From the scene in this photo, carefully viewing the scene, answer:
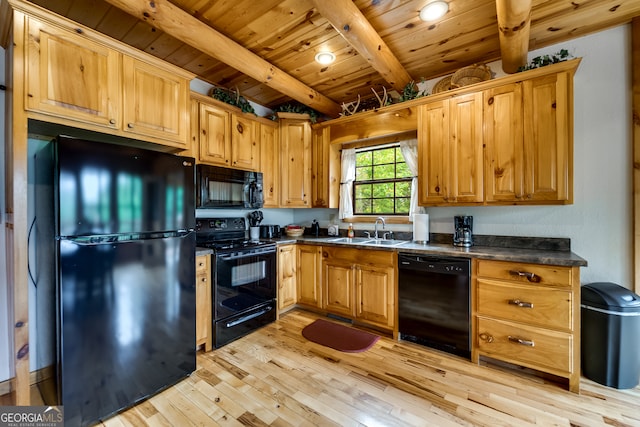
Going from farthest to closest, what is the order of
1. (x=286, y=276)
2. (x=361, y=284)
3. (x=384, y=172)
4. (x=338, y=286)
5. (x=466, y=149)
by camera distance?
(x=384, y=172) < (x=286, y=276) < (x=338, y=286) < (x=361, y=284) < (x=466, y=149)

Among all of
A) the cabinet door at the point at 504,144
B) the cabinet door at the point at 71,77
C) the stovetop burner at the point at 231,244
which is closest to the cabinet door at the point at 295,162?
the stovetop burner at the point at 231,244

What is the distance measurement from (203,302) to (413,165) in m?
2.61

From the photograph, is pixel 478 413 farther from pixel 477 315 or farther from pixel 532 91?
pixel 532 91

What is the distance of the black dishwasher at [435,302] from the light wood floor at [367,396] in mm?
164

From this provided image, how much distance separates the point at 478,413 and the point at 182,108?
3068mm

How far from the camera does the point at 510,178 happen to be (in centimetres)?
230

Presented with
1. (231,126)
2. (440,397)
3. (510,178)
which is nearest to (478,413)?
(440,397)

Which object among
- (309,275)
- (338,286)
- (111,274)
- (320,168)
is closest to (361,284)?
(338,286)

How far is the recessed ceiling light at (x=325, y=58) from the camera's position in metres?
2.54

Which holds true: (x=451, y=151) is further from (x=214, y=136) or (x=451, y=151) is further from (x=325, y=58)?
(x=214, y=136)

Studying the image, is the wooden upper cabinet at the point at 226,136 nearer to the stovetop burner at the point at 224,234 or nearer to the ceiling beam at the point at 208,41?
the ceiling beam at the point at 208,41

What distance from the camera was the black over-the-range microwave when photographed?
8.53ft

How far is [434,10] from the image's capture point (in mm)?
1961

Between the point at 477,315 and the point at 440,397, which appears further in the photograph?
the point at 477,315
